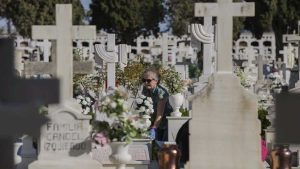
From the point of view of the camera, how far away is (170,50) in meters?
31.4

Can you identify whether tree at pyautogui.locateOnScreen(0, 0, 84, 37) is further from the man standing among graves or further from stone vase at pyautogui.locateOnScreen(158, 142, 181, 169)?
stone vase at pyautogui.locateOnScreen(158, 142, 181, 169)

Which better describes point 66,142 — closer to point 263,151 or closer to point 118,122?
point 118,122

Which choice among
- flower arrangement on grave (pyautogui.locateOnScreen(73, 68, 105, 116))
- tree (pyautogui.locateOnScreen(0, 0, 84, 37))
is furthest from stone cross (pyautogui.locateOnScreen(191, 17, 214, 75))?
tree (pyautogui.locateOnScreen(0, 0, 84, 37))

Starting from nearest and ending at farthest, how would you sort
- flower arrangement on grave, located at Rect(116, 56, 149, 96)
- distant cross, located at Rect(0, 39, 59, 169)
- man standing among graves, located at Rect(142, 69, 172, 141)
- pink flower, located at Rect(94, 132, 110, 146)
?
1. distant cross, located at Rect(0, 39, 59, 169)
2. pink flower, located at Rect(94, 132, 110, 146)
3. man standing among graves, located at Rect(142, 69, 172, 141)
4. flower arrangement on grave, located at Rect(116, 56, 149, 96)

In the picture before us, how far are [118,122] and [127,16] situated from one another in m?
43.3

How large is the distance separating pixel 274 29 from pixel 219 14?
1748 inches

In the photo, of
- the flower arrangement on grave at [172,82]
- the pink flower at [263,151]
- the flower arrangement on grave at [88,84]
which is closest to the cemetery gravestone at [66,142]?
the pink flower at [263,151]

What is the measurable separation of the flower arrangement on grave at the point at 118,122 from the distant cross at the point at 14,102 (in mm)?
4987

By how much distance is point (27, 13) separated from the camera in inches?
1649

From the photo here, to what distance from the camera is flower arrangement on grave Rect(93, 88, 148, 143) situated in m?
6.26

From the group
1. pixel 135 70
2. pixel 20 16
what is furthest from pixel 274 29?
pixel 135 70

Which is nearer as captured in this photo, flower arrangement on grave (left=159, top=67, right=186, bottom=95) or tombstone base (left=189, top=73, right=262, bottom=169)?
tombstone base (left=189, top=73, right=262, bottom=169)

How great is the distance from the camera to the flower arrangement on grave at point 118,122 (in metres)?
6.26

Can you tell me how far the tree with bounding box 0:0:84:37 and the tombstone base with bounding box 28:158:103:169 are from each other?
35.2m
